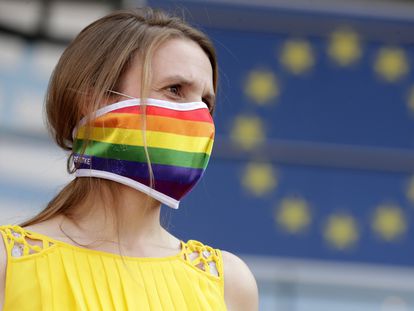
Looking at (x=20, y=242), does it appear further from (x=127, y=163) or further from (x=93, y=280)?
(x=127, y=163)

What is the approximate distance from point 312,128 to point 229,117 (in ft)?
1.29

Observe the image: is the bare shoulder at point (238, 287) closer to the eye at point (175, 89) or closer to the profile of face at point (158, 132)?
the profile of face at point (158, 132)

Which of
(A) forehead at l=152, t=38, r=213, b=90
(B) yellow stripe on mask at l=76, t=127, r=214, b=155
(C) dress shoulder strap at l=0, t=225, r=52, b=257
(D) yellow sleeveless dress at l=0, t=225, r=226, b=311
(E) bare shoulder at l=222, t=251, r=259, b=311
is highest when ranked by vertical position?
(A) forehead at l=152, t=38, r=213, b=90

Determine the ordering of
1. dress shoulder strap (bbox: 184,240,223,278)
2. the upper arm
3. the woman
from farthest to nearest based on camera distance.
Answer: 1. dress shoulder strap (bbox: 184,240,223,278)
2. the woman
3. the upper arm

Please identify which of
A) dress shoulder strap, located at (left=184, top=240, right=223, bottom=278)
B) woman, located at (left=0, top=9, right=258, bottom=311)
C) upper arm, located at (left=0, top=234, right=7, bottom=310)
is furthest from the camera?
dress shoulder strap, located at (left=184, top=240, right=223, bottom=278)

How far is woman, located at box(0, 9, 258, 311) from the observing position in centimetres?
211

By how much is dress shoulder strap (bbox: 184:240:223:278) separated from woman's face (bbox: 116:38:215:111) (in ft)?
1.15

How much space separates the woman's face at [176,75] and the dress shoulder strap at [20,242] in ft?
1.22

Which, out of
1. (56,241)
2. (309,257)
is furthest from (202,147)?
(309,257)

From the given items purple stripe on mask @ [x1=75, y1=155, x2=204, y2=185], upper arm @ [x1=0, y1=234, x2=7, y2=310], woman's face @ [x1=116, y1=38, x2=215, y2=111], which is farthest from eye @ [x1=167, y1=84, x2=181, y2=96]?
upper arm @ [x1=0, y1=234, x2=7, y2=310]

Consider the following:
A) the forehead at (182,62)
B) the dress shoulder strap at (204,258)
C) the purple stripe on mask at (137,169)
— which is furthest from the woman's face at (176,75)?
the dress shoulder strap at (204,258)

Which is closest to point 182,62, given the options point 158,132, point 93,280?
point 158,132

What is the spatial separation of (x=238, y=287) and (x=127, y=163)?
1.39ft

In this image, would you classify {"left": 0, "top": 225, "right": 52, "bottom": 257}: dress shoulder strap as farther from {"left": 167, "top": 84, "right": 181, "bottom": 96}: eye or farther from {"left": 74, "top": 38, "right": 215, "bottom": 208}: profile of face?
A: {"left": 167, "top": 84, "right": 181, "bottom": 96}: eye
